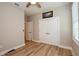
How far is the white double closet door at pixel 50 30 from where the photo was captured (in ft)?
4.16

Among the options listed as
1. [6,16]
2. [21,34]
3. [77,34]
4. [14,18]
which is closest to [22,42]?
[21,34]

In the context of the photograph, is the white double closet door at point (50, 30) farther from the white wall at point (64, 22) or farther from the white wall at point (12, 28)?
the white wall at point (12, 28)

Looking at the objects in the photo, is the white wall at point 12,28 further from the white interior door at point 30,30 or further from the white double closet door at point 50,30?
the white double closet door at point 50,30

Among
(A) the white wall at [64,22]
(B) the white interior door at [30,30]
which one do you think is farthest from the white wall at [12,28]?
(A) the white wall at [64,22]

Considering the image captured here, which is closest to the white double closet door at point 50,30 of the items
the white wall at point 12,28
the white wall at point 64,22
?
the white wall at point 64,22

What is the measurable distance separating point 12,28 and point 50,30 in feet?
1.89

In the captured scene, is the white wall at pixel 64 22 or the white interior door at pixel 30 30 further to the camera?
the white interior door at pixel 30 30

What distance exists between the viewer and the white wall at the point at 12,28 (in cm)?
121

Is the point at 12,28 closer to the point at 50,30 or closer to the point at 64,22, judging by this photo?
the point at 50,30

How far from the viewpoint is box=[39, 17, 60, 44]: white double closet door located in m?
1.27

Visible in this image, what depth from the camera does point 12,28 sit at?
124 cm

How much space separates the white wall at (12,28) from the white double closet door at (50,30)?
319mm

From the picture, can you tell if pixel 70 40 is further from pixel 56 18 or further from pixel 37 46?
pixel 37 46

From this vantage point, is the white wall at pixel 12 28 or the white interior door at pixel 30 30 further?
the white interior door at pixel 30 30
